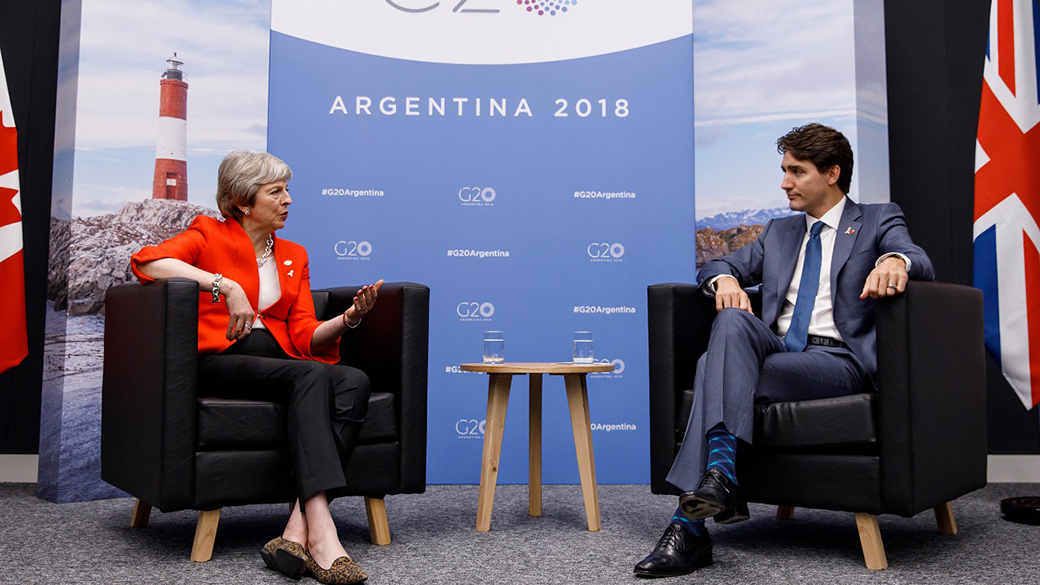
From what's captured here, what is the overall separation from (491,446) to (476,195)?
1.30 meters

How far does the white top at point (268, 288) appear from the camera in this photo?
7.87ft

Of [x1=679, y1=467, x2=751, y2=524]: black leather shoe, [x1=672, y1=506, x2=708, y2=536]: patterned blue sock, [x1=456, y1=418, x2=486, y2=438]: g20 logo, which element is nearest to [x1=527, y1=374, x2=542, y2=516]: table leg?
[x1=456, y1=418, x2=486, y2=438]: g20 logo

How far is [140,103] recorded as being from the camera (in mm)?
3229

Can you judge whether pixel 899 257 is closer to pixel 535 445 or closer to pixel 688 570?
pixel 688 570

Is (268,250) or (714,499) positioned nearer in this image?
(714,499)

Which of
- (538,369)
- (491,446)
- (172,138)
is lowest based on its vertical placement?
(491,446)

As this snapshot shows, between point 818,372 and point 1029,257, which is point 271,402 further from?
point 1029,257

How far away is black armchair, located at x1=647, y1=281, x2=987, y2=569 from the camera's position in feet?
6.33

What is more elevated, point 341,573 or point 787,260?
point 787,260

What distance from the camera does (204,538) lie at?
2.05 meters

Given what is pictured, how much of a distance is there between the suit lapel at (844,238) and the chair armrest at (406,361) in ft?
3.88

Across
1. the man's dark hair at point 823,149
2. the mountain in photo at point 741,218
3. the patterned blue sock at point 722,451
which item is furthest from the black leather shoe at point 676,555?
the mountain in photo at point 741,218

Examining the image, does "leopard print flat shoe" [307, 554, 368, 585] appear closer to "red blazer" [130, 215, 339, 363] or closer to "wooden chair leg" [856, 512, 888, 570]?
"red blazer" [130, 215, 339, 363]

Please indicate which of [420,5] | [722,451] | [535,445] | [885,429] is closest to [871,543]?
[885,429]
